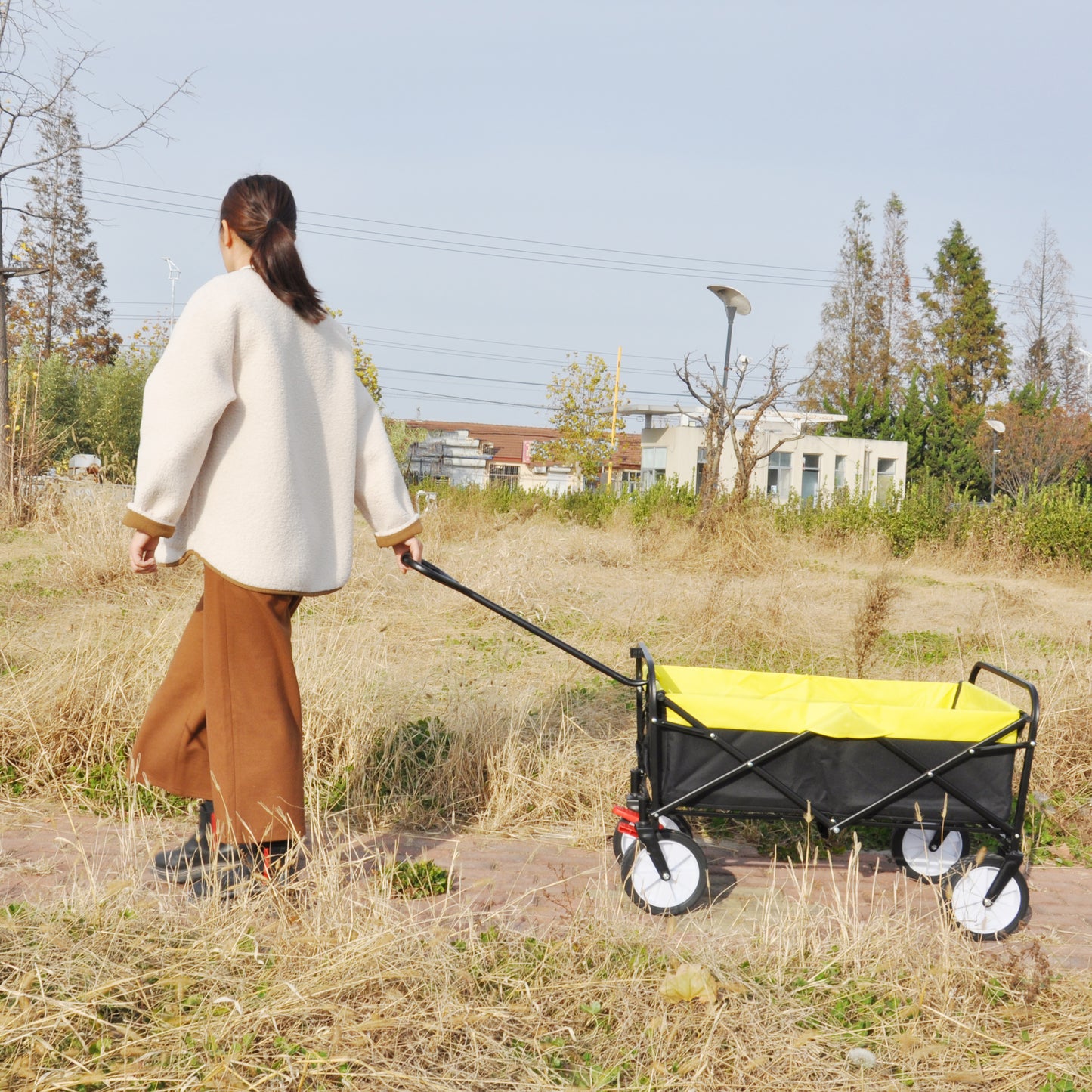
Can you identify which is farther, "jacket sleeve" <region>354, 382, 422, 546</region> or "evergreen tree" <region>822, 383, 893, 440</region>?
"evergreen tree" <region>822, 383, 893, 440</region>

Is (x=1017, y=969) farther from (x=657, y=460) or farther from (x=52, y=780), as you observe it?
(x=657, y=460)

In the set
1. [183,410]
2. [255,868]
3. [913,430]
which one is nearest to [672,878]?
[255,868]

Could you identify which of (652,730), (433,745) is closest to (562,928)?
(652,730)

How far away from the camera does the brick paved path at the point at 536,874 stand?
2.93 m

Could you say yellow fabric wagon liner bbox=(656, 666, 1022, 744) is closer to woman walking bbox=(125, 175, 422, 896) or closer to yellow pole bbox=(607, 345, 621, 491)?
woman walking bbox=(125, 175, 422, 896)

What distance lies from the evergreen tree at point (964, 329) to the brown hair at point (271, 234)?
156 feet

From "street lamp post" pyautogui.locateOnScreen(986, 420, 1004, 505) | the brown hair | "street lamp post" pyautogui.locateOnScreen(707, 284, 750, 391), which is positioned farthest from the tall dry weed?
"street lamp post" pyautogui.locateOnScreen(986, 420, 1004, 505)

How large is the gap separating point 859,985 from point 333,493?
1.75 m

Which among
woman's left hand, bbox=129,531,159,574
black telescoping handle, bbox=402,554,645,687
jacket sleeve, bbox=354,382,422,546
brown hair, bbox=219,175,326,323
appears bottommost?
black telescoping handle, bbox=402,554,645,687

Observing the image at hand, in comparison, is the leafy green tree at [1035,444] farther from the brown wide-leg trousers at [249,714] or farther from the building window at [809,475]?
the brown wide-leg trousers at [249,714]

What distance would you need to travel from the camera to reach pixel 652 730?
10.1 ft

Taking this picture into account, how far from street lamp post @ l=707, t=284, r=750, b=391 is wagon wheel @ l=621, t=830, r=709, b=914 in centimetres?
1286

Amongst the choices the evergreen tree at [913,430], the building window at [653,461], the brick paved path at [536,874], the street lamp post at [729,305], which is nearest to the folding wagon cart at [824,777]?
the brick paved path at [536,874]

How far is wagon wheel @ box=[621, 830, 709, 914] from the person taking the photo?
3064 mm
